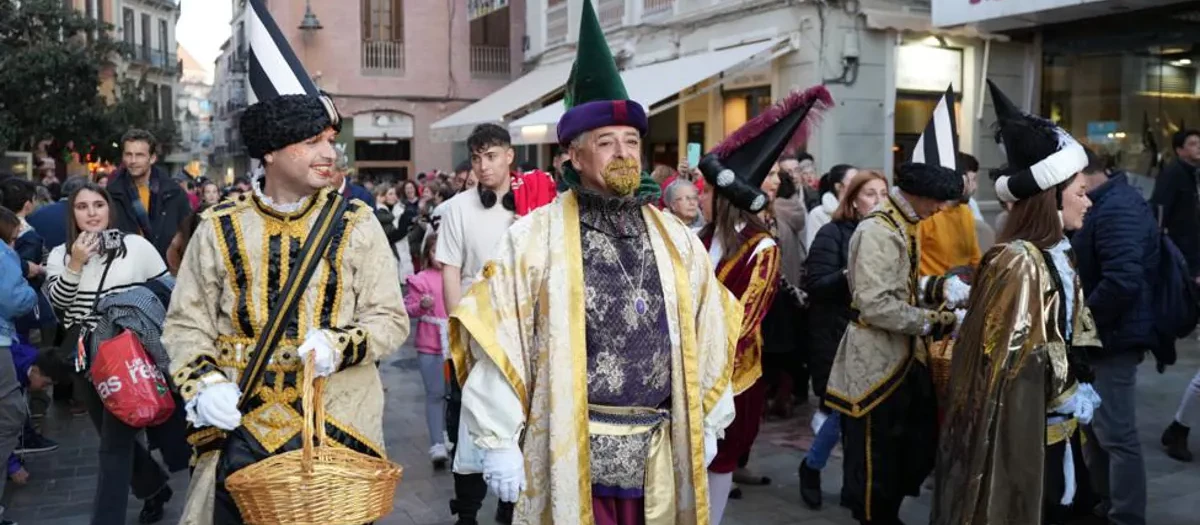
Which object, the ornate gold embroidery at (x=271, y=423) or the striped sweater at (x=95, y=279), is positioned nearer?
the ornate gold embroidery at (x=271, y=423)

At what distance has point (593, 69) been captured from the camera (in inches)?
121

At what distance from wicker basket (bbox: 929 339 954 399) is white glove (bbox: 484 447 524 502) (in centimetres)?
258

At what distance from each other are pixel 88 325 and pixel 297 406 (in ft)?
7.55

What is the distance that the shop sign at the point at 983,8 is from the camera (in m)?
11.5

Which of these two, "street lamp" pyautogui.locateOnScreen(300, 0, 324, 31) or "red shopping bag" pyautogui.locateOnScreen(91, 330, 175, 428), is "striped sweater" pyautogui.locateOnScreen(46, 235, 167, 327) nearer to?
"red shopping bag" pyautogui.locateOnScreen(91, 330, 175, 428)

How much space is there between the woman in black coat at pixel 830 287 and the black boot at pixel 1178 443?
215cm

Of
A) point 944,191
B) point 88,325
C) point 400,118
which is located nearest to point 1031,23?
point 944,191

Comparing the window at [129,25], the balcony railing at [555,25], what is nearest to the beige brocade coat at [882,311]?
the balcony railing at [555,25]

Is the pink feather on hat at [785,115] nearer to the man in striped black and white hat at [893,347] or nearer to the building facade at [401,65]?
the man in striped black and white hat at [893,347]

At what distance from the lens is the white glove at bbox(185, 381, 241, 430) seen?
116 inches

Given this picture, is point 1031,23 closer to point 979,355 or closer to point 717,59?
point 717,59

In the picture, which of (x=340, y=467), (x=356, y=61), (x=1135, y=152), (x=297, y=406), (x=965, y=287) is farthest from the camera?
(x=356, y=61)

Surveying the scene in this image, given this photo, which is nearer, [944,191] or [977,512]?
[977,512]

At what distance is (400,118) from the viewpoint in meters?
26.7
